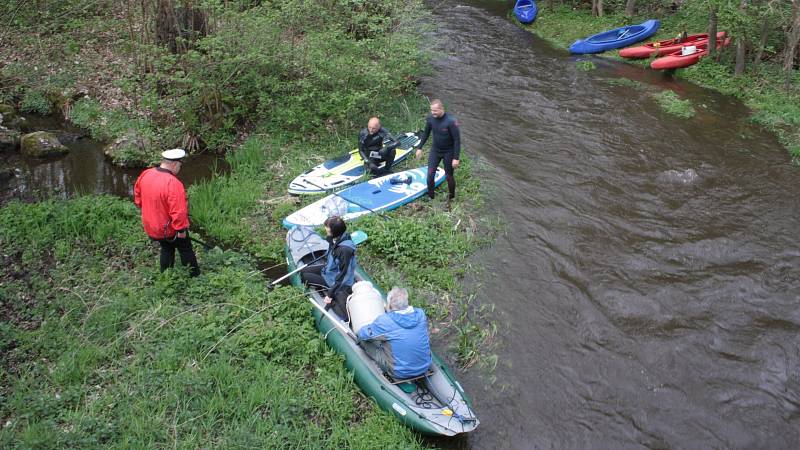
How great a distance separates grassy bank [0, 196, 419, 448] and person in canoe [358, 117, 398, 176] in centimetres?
331

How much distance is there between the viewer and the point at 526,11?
73.5ft

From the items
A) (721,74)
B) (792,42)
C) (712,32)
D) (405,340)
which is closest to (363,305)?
(405,340)

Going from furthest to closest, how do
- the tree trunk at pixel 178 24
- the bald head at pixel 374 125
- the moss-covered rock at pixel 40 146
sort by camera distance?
the tree trunk at pixel 178 24 < the moss-covered rock at pixel 40 146 < the bald head at pixel 374 125

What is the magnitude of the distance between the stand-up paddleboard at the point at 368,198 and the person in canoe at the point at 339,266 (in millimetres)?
1839

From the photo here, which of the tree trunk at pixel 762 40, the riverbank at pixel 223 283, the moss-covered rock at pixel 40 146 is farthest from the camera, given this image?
the tree trunk at pixel 762 40

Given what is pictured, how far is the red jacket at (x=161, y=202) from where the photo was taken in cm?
619

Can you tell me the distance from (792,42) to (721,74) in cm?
191

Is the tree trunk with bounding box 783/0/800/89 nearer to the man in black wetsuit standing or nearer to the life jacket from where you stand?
the man in black wetsuit standing

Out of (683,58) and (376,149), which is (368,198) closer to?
(376,149)

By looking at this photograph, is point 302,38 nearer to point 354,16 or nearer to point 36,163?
point 354,16

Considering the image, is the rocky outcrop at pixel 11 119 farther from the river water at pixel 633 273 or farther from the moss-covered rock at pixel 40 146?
the river water at pixel 633 273

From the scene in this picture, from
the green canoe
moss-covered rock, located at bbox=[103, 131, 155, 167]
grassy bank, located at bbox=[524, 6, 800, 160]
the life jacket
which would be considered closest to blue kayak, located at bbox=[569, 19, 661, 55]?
grassy bank, located at bbox=[524, 6, 800, 160]

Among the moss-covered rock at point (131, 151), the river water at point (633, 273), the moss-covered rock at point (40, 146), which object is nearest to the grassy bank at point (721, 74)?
the river water at point (633, 273)

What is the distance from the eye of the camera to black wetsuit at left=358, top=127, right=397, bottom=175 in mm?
9773
